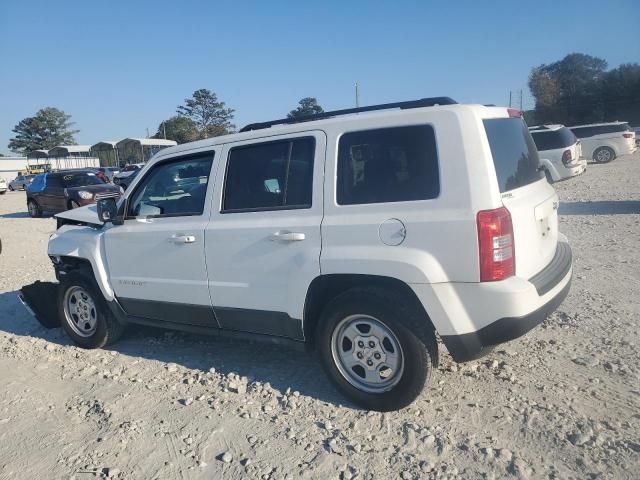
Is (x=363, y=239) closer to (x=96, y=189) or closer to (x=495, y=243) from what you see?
(x=495, y=243)

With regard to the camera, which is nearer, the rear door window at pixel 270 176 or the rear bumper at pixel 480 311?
the rear bumper at pixel 480 311

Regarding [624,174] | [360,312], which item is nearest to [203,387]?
[360,312]

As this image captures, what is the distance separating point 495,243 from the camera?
9.71 ft

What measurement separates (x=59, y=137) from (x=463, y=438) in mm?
109015

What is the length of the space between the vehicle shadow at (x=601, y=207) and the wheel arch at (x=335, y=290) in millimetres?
9116

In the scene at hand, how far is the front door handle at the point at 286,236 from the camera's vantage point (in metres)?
3.51

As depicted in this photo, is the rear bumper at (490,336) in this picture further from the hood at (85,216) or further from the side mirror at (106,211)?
the hood at (85,216)

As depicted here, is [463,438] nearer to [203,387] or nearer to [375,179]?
[375,179]

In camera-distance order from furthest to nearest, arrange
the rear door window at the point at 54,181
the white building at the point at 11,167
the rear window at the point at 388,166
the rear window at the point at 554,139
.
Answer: the white building at the point at 11,167 → the rear door window at the point at 54,181 → the rear window at the point at 554,139 → the rear window at the point at 388,166

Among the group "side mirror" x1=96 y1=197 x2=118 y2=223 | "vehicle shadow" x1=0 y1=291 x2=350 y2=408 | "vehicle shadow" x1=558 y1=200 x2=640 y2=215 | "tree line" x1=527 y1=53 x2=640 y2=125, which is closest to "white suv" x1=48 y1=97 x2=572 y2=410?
"side mirror" x1=96 y1=197 x2=118 y2=223

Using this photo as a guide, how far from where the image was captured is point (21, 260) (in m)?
9.80

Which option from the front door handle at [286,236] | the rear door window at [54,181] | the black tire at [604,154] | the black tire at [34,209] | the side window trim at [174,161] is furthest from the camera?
the black tire at [604,154]

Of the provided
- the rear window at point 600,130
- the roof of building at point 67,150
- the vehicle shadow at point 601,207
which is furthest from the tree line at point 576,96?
the vehicle shadow at point 601,207

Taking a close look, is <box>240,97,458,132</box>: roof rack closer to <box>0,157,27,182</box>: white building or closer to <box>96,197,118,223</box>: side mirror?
<box>96,197,118,223</box>: side mirror
